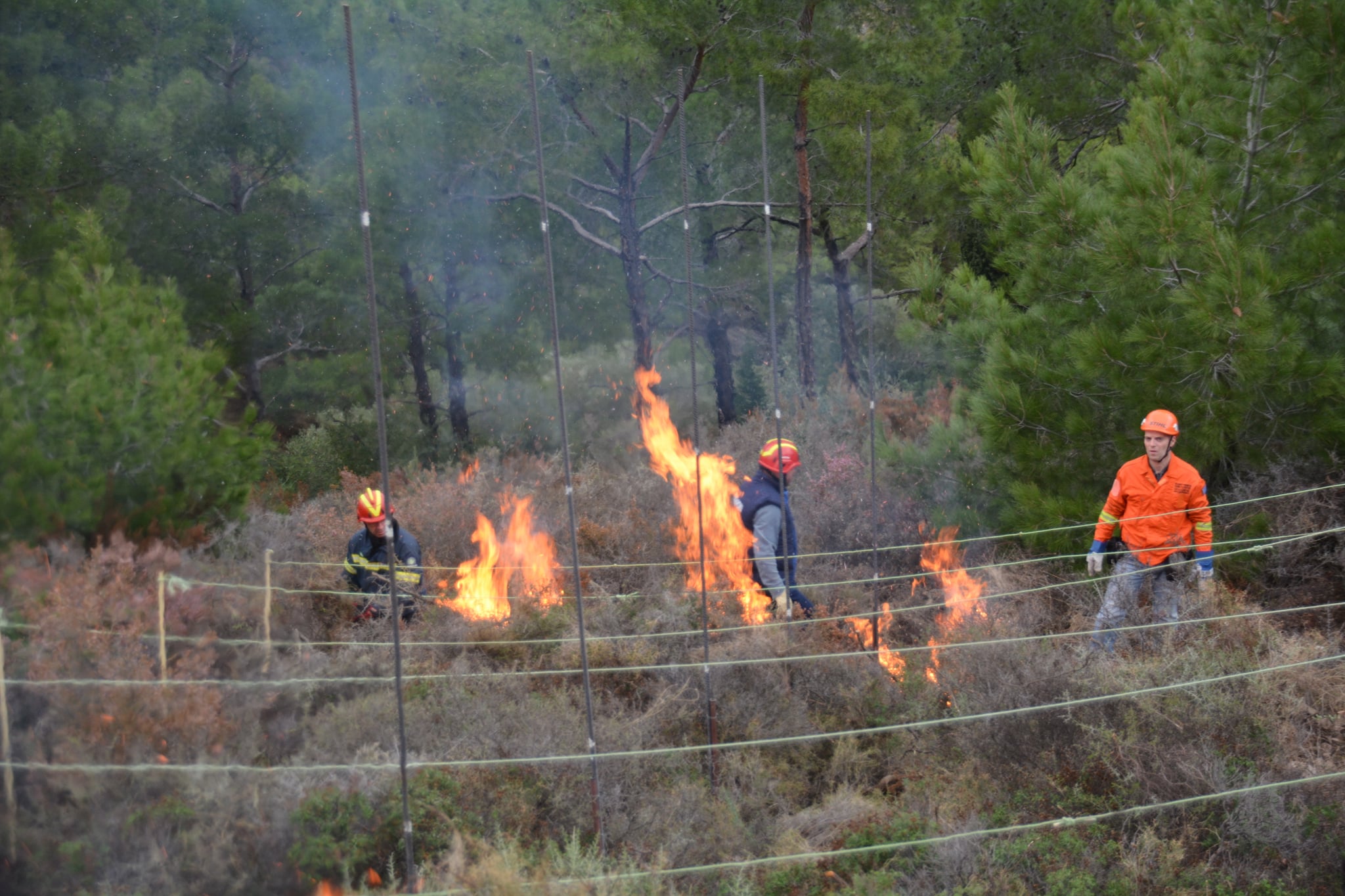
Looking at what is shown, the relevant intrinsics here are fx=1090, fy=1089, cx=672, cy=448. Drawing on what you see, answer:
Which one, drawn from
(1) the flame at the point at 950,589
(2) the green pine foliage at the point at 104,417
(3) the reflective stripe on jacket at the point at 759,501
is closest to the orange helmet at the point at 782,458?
(3) the reflective stripe on jacket at the point at 759,501

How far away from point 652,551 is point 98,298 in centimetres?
490

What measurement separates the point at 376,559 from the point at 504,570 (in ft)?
3.55

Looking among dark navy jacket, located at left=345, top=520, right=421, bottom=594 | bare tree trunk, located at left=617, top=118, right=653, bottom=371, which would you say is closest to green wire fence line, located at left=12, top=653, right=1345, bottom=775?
dark navy jacket, located at left=345, top=520, right=421, bottom=594

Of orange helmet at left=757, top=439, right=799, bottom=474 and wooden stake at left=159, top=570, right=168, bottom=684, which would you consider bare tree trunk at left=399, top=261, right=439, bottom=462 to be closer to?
orange helmet at left=757, top=439, right=799, bottom=474

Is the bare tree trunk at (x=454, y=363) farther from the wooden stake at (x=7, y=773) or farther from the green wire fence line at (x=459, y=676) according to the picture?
the wooden stake at (x=7, y=773)

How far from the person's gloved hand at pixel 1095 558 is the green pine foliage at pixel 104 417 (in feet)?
18.9

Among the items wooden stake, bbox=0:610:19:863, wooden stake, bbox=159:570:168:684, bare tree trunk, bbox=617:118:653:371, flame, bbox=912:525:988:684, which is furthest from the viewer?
bare tree trunk, bbox=617:118:653:371

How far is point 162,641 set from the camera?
5230 millimetres

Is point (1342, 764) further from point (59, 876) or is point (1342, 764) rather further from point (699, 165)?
point (699, 165)

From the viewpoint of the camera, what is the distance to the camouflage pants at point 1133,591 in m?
6.77

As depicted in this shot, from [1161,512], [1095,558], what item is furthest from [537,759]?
[1161,512]

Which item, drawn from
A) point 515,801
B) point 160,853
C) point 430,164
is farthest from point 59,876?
point 430,164

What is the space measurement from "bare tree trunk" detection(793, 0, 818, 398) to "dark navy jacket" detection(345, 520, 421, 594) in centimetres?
851

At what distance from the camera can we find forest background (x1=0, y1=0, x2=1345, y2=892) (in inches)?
219
